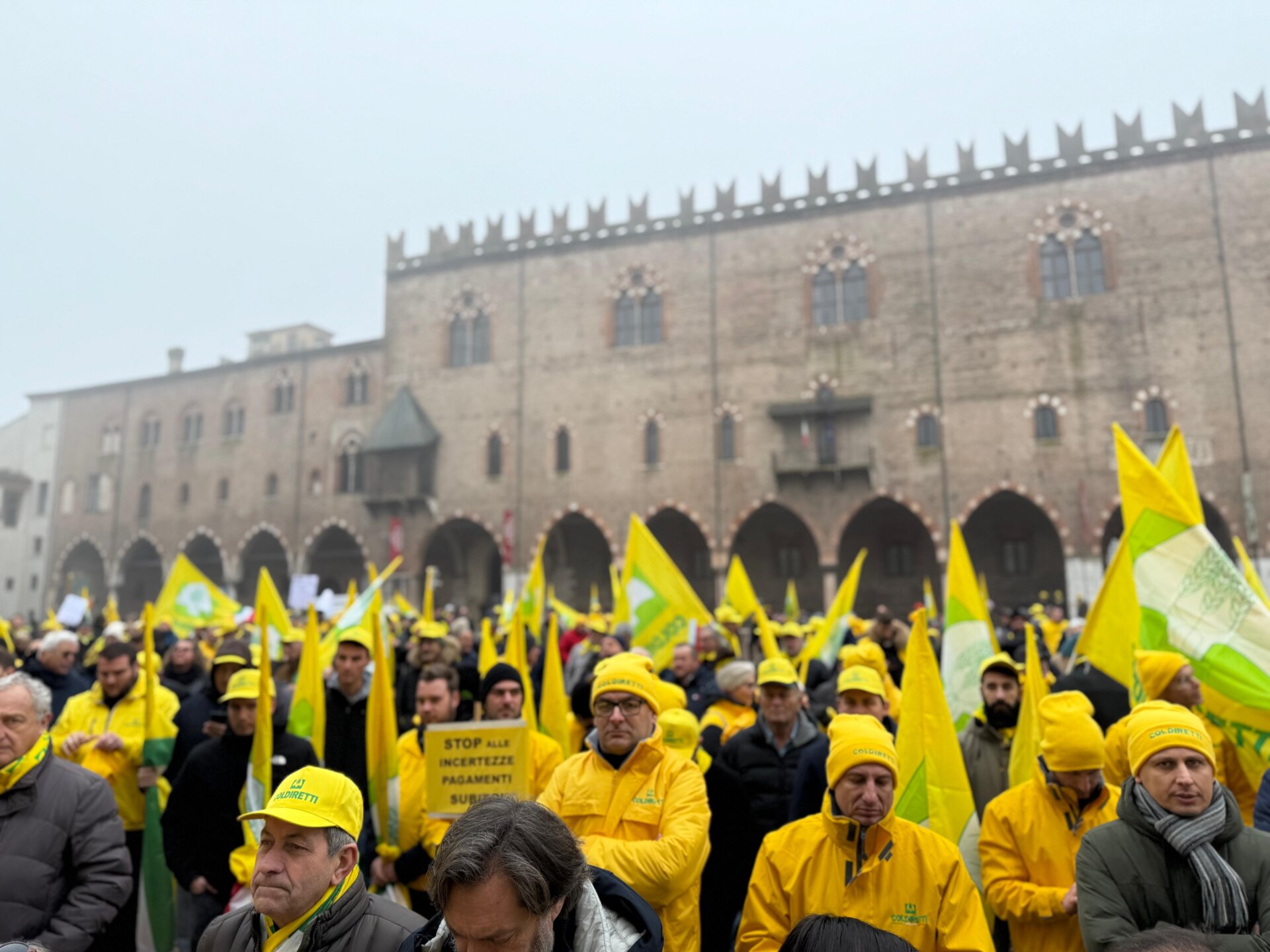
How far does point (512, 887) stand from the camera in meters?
1.92

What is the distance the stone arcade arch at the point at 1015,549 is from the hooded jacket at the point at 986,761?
819 inches

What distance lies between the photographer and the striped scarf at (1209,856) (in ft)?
8.46

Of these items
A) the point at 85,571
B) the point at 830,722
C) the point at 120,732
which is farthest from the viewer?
the point at 85,571

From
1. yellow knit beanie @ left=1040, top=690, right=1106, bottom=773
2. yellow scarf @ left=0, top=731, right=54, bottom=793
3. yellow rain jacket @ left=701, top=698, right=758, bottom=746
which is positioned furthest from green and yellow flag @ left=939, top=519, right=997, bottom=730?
yellow scarf @ left=0, top=731, right=54, bottom=793

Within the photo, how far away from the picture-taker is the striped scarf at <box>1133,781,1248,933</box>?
2580 mm

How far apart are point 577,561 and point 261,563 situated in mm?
12789

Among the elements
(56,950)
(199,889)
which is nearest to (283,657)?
(199,889)

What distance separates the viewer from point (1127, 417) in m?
22.4

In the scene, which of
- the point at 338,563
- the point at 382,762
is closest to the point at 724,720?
the point at 382,762

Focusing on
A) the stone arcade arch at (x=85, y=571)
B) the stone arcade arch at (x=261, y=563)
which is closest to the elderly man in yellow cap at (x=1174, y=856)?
the stone arcade arch at (x=261, y=563)

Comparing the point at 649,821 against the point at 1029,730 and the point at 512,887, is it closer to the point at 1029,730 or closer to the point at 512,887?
the point at 512,887

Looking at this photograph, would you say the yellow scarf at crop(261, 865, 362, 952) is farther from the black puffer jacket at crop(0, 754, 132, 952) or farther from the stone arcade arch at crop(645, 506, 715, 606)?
the stone arcade arch at crop(645, 506, 715, 606)

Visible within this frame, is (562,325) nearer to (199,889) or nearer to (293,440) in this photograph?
(293,440)

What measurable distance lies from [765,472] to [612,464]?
4.52 metres
